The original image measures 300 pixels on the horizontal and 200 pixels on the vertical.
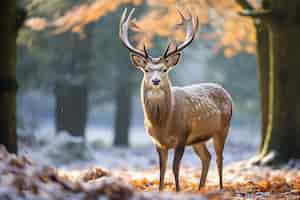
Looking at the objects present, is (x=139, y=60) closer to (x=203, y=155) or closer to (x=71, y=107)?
(x=203, y=155)

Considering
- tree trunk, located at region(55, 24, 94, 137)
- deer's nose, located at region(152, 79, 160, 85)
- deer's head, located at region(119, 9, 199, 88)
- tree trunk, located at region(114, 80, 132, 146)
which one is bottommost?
tree trunk, located at region(114, 80, 132, 146)

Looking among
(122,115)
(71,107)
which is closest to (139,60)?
(71,107)

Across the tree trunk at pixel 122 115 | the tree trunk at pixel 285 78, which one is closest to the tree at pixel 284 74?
the tree trunk at pixel 285 78

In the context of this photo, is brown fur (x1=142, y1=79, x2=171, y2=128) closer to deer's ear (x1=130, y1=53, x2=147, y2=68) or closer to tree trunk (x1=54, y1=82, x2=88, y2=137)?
deer's ear (x1=130, y1=53, x2=147, y2=68)

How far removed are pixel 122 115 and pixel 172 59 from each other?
654 inches

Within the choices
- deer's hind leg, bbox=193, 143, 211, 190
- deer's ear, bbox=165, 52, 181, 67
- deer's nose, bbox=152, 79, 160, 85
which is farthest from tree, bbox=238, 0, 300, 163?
deer's nose, bbox=152, 79, 160, 85

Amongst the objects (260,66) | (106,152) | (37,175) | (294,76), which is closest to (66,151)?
(106,152)

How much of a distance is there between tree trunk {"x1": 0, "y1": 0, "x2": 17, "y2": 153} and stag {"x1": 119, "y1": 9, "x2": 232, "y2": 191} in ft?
4.58

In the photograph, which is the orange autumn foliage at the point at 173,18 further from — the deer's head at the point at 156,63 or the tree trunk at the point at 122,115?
the deer's head at the point at 156,63

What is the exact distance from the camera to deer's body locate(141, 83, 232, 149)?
811cm

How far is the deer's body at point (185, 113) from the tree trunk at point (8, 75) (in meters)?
1.70

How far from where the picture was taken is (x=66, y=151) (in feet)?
55.3

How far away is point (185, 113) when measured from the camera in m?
8.41

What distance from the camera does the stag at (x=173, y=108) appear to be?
802cm
